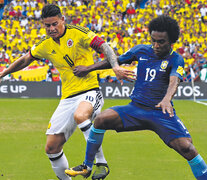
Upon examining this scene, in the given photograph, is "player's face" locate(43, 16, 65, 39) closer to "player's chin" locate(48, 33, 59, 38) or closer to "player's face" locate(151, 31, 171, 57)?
"player's chin" locate(48, 33, 59, 38)

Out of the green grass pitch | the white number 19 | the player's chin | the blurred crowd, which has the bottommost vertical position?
the green grass pitch

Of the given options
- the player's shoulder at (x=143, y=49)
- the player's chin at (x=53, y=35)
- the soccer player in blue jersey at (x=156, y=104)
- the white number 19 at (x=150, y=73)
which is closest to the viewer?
the soccer player in blue jersey at (x=156, y=104)

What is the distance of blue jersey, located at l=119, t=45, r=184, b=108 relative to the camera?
5824mm

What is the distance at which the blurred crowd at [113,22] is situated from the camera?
26.8m

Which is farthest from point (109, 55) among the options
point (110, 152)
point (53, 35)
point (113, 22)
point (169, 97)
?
point (113, 22)

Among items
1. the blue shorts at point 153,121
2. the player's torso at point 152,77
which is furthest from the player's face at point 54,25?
the blue shorts at point 153,121

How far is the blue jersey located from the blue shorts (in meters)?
0.11

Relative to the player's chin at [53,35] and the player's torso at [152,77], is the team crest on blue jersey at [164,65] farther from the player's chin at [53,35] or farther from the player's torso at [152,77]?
the player's chin at [53,35]

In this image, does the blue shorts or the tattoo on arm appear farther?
the tattoo on arm

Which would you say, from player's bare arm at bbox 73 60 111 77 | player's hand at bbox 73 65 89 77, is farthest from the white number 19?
player's hand at bbox 73 65 89 77

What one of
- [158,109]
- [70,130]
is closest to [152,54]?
[158,109]

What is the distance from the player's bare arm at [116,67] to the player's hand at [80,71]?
0.35 metres

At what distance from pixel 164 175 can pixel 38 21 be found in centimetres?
2401

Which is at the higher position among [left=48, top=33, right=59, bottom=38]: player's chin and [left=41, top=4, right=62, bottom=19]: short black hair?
[left=41, top=4, right=62, bottom=19]: short black hair
